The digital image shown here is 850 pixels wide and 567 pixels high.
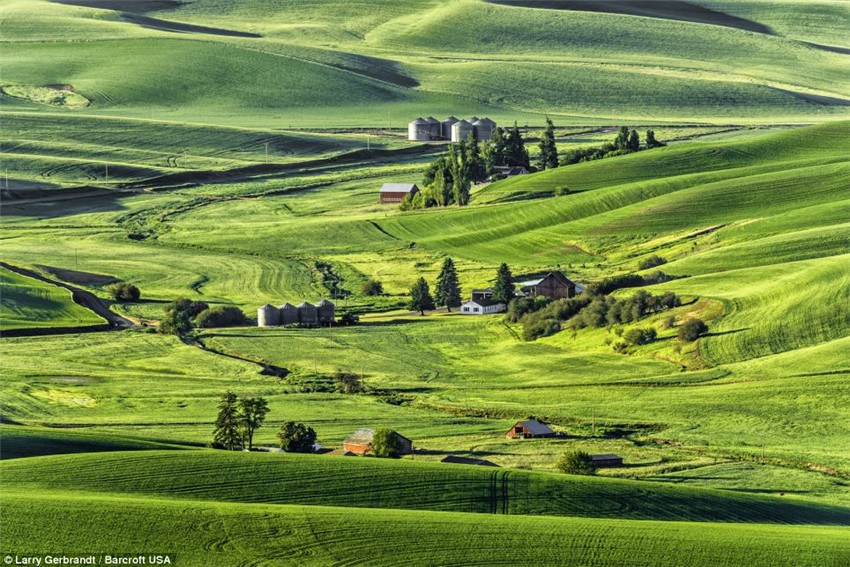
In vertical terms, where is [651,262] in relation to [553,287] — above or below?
above

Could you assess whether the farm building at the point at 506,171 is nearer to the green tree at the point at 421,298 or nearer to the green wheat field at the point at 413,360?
the green wheat field at the point at 413,360

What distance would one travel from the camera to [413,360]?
8950cm

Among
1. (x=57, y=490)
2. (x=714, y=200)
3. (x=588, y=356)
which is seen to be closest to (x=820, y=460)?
(x=588, y=356)

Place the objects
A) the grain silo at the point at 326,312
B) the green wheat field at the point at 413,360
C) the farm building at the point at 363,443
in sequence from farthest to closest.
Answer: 1. the grain silo at the point at 326,312
2. the farm building at the point at 363,443
3. the green wheat field at the point at 413,360

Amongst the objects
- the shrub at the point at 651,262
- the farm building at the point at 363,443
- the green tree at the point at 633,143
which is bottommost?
the farm building at the point at 363,443

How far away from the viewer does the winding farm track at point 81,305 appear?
9538 cm

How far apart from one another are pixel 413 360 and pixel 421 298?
15386mm

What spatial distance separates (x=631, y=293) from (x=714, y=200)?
31.3m

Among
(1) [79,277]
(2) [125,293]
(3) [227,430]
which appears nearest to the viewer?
(3) [227,430]

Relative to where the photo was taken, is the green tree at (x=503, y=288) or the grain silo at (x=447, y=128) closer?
the green tree at (x=503, y=288)

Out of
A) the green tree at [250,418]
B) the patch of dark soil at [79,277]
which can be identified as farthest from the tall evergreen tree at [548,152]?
the green tree at [250,418]

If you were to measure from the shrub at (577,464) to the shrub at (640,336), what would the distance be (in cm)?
2914

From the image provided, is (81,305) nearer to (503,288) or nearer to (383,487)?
(503,288)

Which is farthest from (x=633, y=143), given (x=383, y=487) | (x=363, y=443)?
(x=383, y=487)
